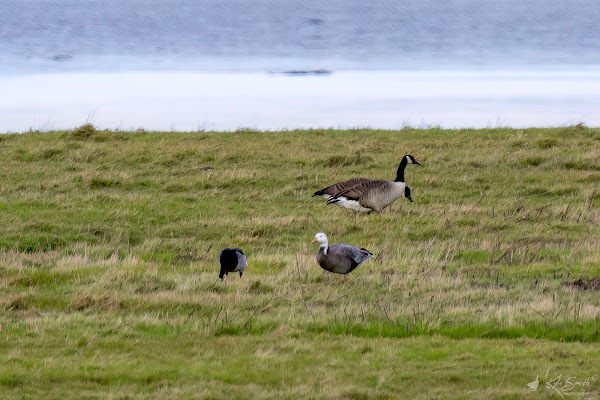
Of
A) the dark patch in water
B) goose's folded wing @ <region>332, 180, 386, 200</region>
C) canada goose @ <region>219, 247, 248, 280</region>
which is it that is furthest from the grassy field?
goose's folded wing @ <region>332, 180, 386, 200</region>

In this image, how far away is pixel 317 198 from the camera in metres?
18.5

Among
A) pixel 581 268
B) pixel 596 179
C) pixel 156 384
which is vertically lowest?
pixel 156 384

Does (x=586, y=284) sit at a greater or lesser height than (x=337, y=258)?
lesser

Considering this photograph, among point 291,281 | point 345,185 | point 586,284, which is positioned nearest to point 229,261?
point 291,281

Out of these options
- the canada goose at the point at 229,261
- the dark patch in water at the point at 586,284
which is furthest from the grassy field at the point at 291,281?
the canada goose at the point at 229,261

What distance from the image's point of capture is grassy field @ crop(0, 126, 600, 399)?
24.0 ft

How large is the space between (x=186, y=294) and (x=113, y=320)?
1331 mm

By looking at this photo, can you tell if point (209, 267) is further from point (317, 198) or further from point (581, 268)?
point (317, 198)

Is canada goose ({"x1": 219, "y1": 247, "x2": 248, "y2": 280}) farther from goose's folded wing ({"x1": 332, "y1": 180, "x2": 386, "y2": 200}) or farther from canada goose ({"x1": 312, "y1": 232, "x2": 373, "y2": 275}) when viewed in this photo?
goose's folded wing ({"x1": 332, "y1": 180, "x2": 386, "y2": 200})

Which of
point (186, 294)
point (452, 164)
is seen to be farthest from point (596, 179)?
point (186, 294)

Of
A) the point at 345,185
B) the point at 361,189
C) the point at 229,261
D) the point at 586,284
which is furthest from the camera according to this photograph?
the point at 345,185

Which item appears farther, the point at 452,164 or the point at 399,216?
the point at 452,164

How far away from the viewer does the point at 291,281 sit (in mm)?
11016

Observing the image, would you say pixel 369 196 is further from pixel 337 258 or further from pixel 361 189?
pixel 337 258
